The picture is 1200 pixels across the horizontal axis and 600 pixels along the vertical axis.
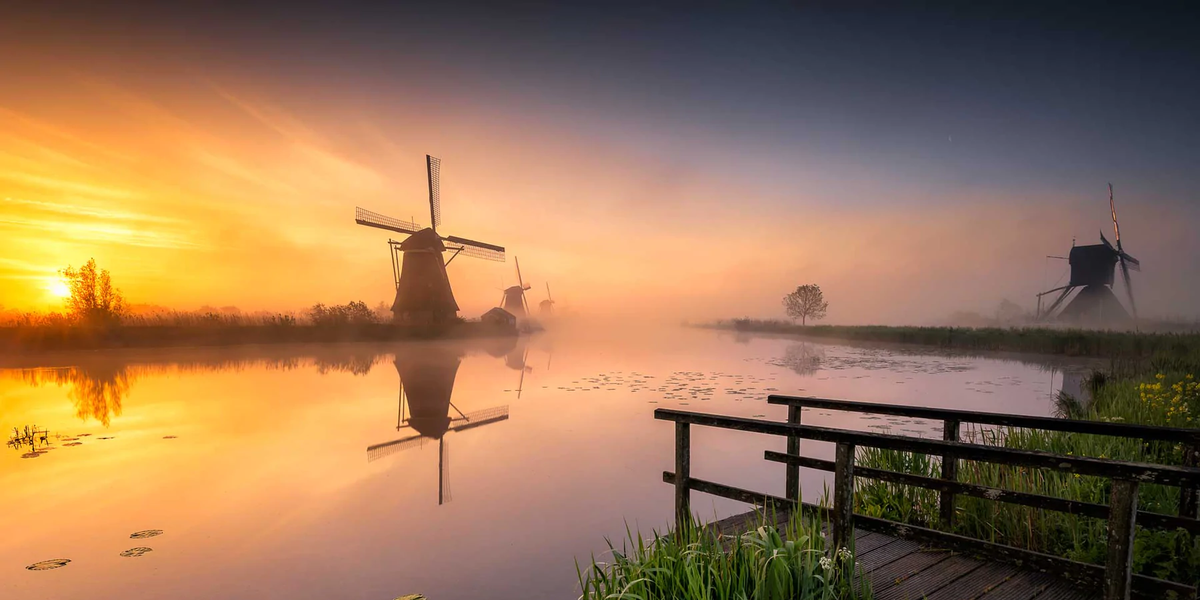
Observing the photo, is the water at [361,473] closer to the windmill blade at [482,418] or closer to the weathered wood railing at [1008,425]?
the windmill blade at [482,418]

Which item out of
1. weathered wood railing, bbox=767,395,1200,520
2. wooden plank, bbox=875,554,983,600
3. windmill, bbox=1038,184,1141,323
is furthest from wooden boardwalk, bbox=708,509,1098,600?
windmill, bbox=1038,184,1141,323

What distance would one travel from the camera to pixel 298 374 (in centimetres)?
2314

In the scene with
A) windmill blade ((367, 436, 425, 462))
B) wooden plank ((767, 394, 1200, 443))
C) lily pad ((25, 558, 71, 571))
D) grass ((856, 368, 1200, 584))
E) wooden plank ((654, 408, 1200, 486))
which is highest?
wooden plank ((654, 408, 1200, 486))

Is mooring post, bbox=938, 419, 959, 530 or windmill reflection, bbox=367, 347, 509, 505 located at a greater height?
mooring post, bbox=938, 419, 959, 530

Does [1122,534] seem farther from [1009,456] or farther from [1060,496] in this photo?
[1060,496]

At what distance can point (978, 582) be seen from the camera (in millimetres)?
3607

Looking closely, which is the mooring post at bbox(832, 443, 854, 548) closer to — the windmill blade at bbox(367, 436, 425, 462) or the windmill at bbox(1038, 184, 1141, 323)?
the windmill blade at bbox(367, 436, 425, 462)

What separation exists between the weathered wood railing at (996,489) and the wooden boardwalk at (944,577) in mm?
198

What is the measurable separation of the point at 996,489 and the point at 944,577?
30.2 inches

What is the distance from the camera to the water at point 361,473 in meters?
6.09

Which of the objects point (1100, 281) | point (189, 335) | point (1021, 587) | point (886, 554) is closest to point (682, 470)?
point (886, 554)

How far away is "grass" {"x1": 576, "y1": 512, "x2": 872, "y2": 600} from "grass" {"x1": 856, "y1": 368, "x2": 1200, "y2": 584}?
2523 mm

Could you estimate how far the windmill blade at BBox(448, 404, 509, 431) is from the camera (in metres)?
13.8

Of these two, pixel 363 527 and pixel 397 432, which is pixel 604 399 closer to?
pixel 397 432
